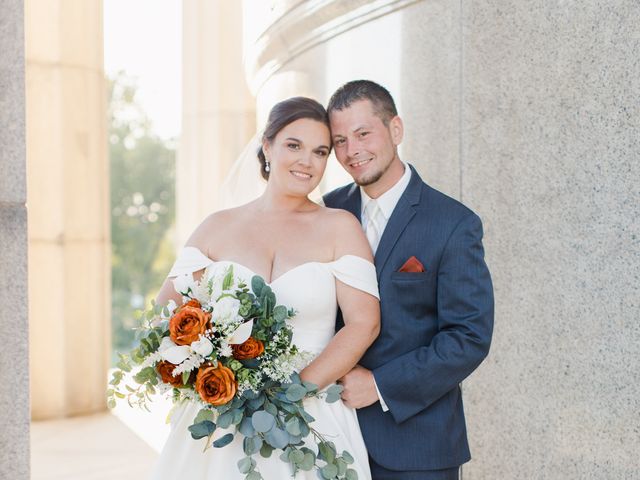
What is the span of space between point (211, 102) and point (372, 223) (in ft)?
35.2

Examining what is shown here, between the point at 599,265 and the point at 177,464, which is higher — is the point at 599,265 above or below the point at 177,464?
above

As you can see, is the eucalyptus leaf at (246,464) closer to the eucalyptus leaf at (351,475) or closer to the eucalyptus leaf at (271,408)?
the eucalyptus leaf at (271,408)

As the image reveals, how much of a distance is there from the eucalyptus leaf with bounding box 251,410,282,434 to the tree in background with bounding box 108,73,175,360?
3790 cm

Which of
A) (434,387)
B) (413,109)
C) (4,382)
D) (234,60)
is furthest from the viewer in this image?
(234,60)

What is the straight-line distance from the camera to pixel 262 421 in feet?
11.2

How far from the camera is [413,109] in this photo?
574 centimetres

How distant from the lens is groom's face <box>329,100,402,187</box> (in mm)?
4137

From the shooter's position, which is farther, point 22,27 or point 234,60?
point 234,60

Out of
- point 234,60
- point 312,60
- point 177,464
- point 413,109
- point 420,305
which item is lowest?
point 177,464

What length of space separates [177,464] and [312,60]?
13.1ft

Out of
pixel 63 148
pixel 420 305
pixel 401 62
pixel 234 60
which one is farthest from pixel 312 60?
pixel 234 60

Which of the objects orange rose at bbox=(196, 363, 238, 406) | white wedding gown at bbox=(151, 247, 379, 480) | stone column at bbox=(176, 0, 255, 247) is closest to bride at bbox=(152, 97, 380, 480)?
white wedding gown at bbox=(151, 247, 379, 480)

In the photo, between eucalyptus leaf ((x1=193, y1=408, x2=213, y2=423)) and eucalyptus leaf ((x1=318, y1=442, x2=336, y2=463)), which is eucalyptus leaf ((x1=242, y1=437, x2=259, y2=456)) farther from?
eucalyptus leaf ((x1=318, y1=442, x2=336, y2=463))

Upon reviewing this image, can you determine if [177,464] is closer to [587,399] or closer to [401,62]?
[587,399]
